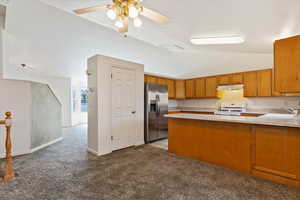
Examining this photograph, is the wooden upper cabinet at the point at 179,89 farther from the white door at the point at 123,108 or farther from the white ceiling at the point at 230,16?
the white ceiling at the point at 230,16

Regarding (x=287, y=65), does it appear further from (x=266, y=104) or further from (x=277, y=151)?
(x=266, y=104)

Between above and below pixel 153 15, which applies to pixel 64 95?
below

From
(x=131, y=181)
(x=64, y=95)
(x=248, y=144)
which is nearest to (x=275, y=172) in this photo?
(x=248, y=144)

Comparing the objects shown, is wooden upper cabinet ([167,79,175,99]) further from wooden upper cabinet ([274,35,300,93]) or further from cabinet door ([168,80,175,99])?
wooden upper cabinet ([274,35,300,93])

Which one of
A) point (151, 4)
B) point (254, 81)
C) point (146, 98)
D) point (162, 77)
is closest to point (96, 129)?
point (146, 98)

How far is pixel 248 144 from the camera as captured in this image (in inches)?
99.3

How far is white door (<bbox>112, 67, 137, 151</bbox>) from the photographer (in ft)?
12.1

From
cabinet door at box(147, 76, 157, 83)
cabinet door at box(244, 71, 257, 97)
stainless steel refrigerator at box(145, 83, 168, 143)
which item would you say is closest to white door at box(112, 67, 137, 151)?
stainless steel refrigerator at box(145, 83, 168, 143)

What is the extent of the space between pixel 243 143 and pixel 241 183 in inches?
26.2

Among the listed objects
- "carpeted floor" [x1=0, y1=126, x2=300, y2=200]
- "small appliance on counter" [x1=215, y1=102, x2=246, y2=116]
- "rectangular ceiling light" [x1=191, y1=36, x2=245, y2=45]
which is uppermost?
"rectangular ceiling light" [x1=191, y1=36, x2=245, y2=45]

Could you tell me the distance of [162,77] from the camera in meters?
5.82

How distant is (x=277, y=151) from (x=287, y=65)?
4.24ft

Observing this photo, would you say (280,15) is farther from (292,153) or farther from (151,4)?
(292,153)

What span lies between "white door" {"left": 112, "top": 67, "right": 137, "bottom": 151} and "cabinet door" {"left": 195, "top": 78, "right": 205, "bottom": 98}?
10.1ft
